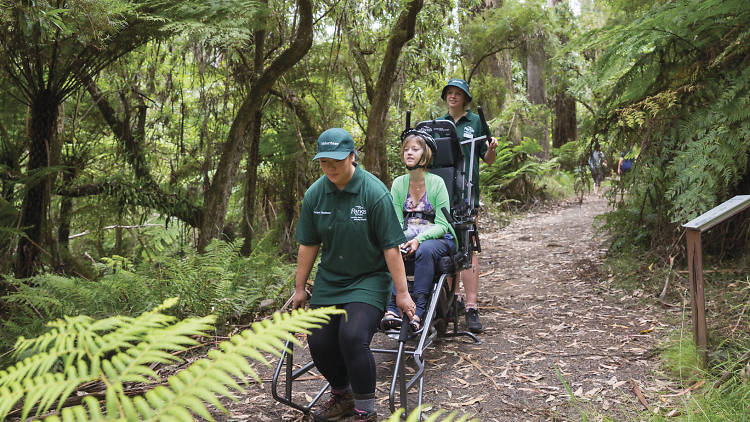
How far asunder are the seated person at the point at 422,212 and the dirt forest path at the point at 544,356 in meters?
0.69

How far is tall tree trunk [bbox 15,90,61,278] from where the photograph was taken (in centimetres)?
529

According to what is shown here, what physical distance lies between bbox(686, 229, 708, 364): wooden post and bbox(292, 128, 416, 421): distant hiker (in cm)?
190

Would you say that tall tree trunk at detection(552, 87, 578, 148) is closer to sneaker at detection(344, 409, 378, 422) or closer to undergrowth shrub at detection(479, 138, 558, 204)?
undergrowth shrub at detection(479, 138, 558, 204)

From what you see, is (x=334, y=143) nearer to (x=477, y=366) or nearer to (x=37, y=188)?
(x=477, y=366)

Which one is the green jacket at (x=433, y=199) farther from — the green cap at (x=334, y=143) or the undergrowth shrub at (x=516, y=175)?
the undergrowth shrub at (x=516, y=175)

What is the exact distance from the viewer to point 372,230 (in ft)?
11.3

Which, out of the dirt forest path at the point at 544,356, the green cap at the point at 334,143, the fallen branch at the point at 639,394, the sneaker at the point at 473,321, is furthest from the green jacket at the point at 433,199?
the fallen branch at the point at 639,394

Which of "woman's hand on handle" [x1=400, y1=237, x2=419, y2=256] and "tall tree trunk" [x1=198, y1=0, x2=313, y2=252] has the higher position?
"tall tree trunk" [x1=198, y1=0, x2=313, y2=252]

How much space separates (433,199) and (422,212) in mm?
153

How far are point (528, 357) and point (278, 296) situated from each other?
270 centimetres

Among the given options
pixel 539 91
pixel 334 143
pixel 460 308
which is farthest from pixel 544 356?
pixel 539 91

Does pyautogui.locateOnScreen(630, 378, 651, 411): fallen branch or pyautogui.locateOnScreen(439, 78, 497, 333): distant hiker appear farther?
pyautogui.locateOnScreen(439, 78, 497, 333): distant hiker

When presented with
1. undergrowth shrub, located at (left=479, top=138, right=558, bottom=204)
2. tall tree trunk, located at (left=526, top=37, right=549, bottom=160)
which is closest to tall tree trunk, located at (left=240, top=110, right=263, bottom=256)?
undergrowth shrub, located at (left=479, top=138, right=558, bottom=204)

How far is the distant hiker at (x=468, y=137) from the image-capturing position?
5.34 meters
